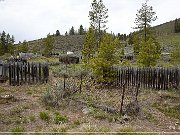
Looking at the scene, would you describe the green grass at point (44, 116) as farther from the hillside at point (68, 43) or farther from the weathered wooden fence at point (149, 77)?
the hillside at point (68, 43)

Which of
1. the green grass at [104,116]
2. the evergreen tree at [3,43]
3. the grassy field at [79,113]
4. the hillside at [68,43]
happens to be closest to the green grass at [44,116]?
the grassy field at [79,113]

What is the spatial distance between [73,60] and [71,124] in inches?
1236

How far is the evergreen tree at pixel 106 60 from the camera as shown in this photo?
20031 millimetres

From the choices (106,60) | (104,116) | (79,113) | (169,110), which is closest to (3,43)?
(106,60)

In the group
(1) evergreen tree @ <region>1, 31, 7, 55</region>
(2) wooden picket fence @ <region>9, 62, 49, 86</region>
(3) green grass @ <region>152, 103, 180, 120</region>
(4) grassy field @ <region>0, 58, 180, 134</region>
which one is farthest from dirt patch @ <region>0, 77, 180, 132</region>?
(1) evergreen tree @ <region>1, 31, 7, 55</region>

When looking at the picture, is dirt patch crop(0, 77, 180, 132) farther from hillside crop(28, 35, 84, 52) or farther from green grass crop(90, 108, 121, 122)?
hillside crop(28, 35, 84, 52)

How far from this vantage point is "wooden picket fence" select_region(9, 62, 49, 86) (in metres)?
19.5

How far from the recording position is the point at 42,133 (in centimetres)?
1020

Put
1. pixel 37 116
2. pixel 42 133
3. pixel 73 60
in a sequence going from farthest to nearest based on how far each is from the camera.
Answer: pixel 73 60 < pixel 37 116 < pixel 42 133

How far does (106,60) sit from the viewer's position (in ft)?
66.0

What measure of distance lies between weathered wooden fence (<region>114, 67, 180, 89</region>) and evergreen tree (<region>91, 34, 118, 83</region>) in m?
0.72

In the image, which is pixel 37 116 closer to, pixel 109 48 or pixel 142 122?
pixel 142 122

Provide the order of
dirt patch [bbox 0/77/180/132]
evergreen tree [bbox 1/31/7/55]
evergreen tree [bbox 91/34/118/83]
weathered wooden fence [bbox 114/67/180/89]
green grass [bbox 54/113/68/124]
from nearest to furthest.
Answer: dirt patch [bbox 0/77/180/132] < green grass [bbox 54/113/68/124] < evergreen tree [bbox 91/34/118/83] < weathered wooden fence [bbox 114/67/180/89] < evergreen tree [bbox 1/31/7/55]

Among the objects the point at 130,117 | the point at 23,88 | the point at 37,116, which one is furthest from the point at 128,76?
the point at 37,116
